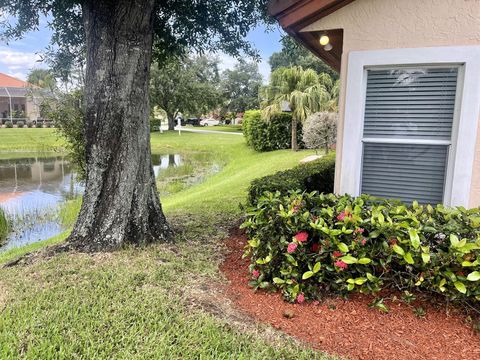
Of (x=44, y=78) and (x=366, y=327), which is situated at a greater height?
(x=44, y=78)

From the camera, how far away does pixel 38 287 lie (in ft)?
10.7

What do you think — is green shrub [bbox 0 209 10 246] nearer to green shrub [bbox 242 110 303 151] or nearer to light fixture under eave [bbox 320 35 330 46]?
light fixture under eave [bbox 320 35 330 46]

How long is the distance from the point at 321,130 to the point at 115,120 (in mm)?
10439

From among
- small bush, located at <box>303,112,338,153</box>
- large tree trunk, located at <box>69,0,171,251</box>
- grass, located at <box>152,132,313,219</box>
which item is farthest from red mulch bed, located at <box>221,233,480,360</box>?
small bush, located at <box>303,112,338,153</box>

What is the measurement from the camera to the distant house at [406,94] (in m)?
3.35

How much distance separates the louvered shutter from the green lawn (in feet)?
6.81

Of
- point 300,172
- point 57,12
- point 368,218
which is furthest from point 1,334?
point 57,12

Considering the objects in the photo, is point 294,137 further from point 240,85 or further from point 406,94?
point 240,85

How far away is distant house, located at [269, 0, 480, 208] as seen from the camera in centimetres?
335

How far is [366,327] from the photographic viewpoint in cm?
280

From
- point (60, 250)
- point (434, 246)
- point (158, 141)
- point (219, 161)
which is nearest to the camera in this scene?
point (434, 246)

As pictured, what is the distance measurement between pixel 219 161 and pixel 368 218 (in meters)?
16.6

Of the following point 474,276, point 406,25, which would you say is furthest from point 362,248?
point 406,25

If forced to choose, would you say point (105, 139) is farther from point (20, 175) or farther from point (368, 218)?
point (20, 175)
